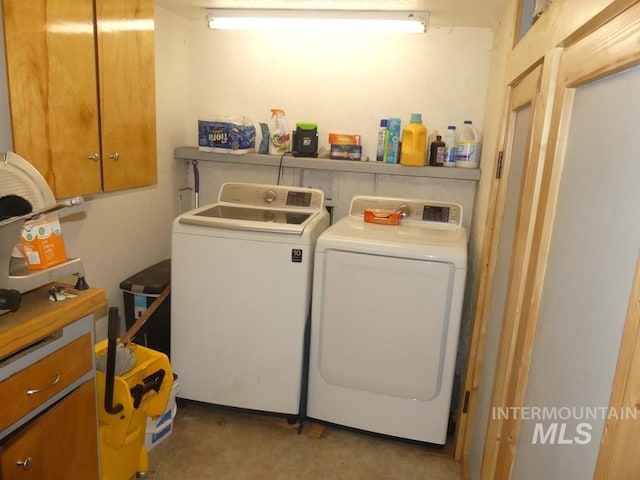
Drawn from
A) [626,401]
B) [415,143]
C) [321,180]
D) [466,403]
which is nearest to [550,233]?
[626,401]

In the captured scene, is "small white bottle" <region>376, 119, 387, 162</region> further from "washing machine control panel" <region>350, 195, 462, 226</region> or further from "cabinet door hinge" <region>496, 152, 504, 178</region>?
"cabinet door hinge" <region>496, 152, 504, 178</region>

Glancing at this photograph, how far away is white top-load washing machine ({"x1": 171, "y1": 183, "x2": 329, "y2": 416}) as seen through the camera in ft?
7.29

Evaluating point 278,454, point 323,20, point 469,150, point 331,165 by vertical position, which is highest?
point 323,20

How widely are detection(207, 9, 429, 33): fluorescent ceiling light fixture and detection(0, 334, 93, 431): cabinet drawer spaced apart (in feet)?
5.91

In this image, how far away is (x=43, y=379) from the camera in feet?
4.27

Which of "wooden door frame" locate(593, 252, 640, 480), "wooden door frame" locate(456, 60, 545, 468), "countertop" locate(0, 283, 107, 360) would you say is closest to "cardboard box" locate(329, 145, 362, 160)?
"wooden door frame" locate(456, 60, 545, 468)

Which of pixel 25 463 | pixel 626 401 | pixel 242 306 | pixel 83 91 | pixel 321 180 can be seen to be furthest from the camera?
pixel 321 180

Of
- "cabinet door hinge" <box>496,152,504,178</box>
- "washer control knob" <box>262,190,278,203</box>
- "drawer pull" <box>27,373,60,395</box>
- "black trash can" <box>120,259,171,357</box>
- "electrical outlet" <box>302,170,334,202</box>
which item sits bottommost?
"black trash can" <box>120,259,171,357</box>

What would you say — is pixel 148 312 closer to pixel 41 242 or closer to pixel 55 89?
pixel 41 242

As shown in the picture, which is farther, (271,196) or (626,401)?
(271,196)

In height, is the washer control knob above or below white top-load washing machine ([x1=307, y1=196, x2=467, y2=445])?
above

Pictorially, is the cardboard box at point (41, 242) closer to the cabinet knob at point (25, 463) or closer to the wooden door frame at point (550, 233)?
the cabinet knob at point (25, 463)

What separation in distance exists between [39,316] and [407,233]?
1.59 meters

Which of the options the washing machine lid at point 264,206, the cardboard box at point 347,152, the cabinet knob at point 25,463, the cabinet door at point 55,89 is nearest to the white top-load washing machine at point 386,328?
the washing machine lid at point 264,206
